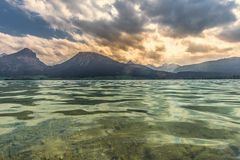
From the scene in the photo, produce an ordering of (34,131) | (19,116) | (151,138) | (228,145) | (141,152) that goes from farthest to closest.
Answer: (19,116), (34,131), (151,138), (228,145), (141,152)

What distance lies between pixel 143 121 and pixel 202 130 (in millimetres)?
4249

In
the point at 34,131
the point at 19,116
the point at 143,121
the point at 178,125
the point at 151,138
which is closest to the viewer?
the point at 151,138

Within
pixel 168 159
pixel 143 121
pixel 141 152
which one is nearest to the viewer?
pixel 168 159

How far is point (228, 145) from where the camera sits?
11.1 metres

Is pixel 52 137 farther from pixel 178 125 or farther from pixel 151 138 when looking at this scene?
pixel 178 125

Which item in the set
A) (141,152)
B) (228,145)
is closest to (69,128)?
(141,152)

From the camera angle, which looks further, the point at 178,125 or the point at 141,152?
the point at 178,125

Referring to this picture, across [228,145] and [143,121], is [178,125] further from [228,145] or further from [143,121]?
[228,145]

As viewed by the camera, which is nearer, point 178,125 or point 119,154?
point 119,154

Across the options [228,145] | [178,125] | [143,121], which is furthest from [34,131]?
[228,145]

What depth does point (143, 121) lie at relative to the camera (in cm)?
1722

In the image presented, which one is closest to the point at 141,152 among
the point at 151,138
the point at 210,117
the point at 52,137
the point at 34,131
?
the point at 151,138

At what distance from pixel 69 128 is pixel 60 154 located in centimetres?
497

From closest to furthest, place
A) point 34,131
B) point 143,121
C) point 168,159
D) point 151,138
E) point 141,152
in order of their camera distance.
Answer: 1. point 168,159
2. point 141,152
3. point 151,138
4. point 34,131
5. point 143,121
